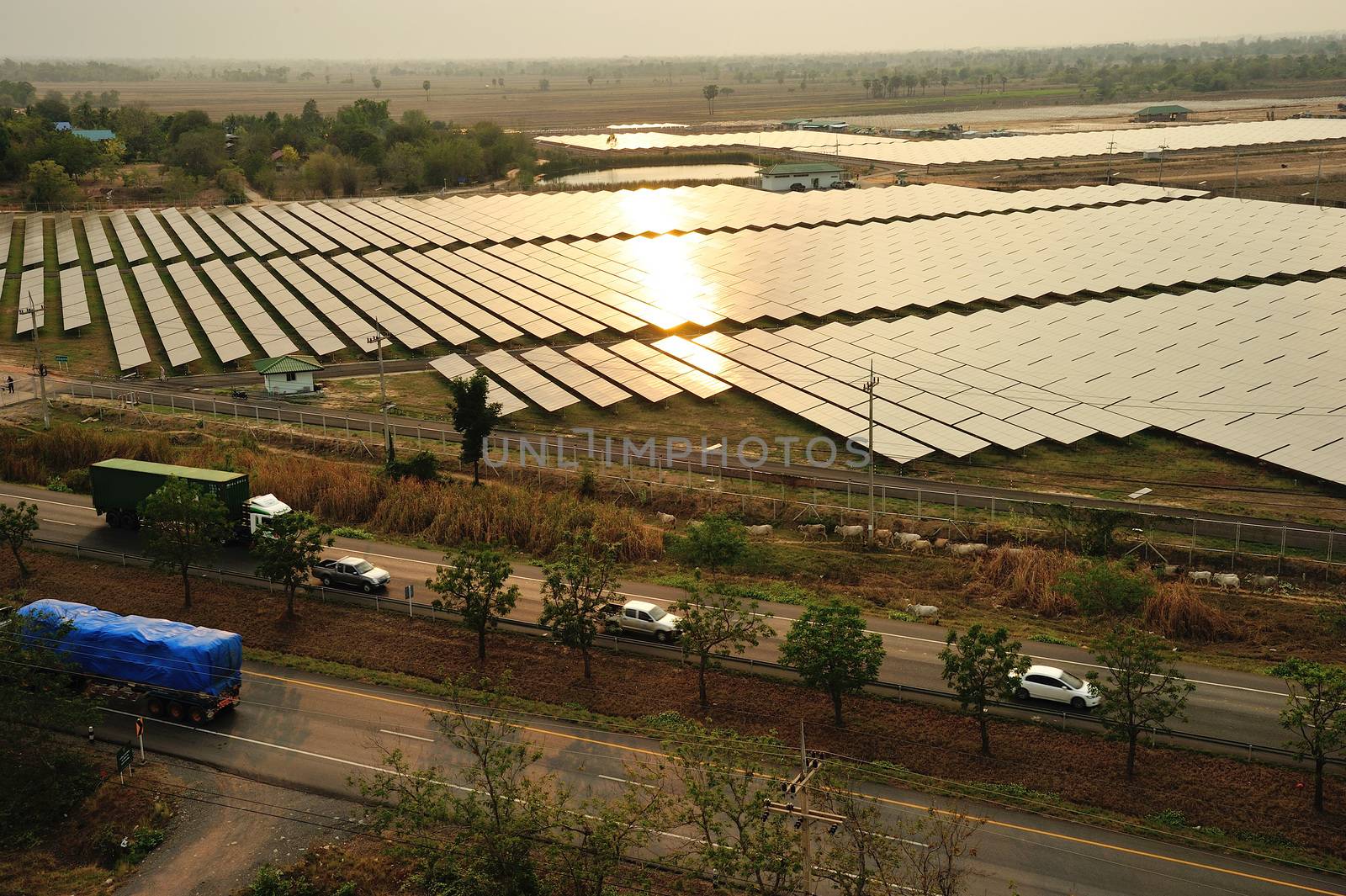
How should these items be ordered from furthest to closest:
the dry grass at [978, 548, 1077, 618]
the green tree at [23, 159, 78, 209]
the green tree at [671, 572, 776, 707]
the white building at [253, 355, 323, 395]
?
the green tree at [23, 159, 78, 209] < the white building at [253, 355, 323, 395] < the dry grass at [978, 548, 1077, 618] < the green tree at [671, 572, 776, 707]

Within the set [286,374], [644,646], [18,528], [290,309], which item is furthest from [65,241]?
[644,646]

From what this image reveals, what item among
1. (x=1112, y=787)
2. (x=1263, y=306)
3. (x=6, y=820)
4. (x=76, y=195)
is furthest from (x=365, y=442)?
(x=76, y=195)

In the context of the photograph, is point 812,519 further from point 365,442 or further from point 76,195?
point 76,195

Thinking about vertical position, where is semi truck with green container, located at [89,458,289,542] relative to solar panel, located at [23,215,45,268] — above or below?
below

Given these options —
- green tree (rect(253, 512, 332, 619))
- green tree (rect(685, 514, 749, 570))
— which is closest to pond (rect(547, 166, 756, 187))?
green tree (rect(685, 514, 749, 570))

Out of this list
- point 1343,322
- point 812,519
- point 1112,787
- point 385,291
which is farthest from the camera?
point 385,291

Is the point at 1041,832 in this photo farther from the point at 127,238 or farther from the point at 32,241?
the point at 32,241

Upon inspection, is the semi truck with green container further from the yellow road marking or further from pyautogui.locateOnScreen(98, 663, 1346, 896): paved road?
the yellow road marking
